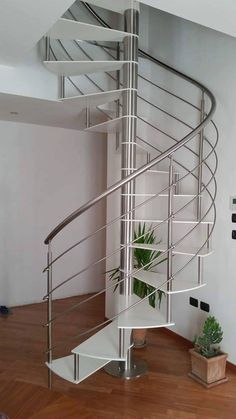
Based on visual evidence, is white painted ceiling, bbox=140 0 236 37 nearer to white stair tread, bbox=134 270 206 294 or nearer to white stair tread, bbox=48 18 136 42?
white stair tread, bbox=48 18 136 42

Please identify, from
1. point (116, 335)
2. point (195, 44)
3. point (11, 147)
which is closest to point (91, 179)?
point (11, 147)

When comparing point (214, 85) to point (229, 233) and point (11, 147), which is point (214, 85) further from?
point (11, 147)

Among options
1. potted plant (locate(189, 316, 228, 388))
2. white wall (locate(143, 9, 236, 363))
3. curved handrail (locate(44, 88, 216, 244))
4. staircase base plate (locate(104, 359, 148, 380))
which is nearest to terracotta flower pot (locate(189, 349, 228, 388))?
potted plant (locate(189, 316, 228, 388))

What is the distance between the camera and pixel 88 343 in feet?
8.50

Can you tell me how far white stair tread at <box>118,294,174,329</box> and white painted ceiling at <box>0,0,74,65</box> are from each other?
2.03 meters

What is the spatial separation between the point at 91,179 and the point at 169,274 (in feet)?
9.45

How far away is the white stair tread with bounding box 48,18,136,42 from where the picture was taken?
2479mm

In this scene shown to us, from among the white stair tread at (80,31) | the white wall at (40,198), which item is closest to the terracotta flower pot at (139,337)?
the white wall at (40,198)

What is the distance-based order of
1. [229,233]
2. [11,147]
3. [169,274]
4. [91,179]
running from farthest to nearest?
[91,179], [11,147], [229,233], [169,274]

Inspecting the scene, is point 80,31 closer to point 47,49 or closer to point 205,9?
point 47,49

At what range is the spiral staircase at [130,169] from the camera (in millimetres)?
2488

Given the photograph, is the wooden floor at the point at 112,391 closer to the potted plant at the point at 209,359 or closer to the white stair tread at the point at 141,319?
the potted plant at the point at 209,359

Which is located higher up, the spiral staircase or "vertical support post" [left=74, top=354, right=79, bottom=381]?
the spiral staircase

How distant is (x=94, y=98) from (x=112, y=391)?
2394 mm
